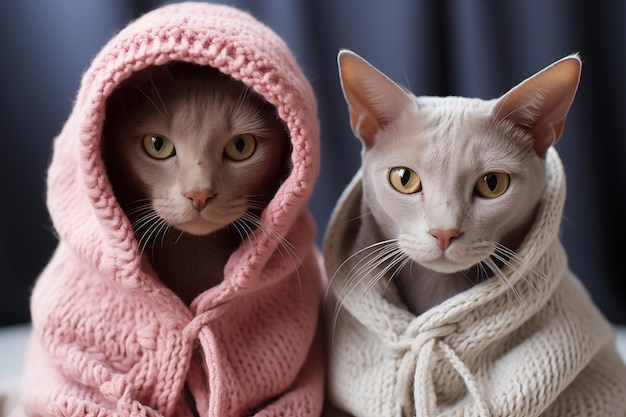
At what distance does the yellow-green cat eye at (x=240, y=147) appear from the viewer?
97 centimetres

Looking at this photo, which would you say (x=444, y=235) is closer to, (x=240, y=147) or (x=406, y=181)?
(x=406, y=181)

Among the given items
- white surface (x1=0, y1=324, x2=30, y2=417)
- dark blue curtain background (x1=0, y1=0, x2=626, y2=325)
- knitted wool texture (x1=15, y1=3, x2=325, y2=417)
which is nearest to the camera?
knitted wool texture (x1=15, y1=3, x2=325, y2=417)

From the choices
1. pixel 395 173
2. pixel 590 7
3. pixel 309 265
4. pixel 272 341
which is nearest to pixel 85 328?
pixel 272 341

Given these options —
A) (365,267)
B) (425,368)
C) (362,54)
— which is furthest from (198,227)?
(362,54)

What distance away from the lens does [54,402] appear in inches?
36.9

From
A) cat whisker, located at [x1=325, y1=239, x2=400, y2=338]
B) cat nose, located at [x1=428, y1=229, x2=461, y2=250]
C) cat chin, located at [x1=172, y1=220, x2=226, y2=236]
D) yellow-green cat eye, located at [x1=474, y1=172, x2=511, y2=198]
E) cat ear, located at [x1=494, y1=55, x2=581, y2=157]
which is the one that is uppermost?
cat ear, located at [x1=494, y1=55, x2=581, y2=157]

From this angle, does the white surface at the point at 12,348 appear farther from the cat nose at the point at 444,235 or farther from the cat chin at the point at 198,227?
the cat nose at the point at 444,235

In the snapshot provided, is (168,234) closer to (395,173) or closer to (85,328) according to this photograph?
(85,328)

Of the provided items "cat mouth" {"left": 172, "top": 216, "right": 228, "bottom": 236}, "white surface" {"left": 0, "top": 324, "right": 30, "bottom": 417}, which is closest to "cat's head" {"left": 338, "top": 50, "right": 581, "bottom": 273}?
"cat mouth" {"left": 172, "top": 216, "right": 228, "bottom": 236}

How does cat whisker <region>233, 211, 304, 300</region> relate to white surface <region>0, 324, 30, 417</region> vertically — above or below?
above

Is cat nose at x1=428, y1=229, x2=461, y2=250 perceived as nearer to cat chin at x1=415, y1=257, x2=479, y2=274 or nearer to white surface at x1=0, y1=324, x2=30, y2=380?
cat chin at x1=415, y1=257, x2=479, y2=274

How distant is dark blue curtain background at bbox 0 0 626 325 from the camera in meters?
1.37

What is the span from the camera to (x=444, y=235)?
2.97 feet

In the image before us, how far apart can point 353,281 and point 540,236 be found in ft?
0.92
